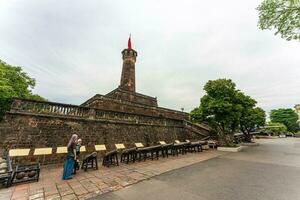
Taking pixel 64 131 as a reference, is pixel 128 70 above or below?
above

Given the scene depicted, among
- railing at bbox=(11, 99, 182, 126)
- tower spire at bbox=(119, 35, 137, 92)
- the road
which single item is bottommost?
the road

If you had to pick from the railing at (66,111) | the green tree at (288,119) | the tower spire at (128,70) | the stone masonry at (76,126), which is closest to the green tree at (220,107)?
the stone masonry at (76,126)

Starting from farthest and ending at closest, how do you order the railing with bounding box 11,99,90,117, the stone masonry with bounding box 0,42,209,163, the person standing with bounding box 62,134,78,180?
the railing with bounding box 11,99,90,117, the stone masonry with bounding box 0,42,209,163, the person standing with bounding box 62,134,78,180

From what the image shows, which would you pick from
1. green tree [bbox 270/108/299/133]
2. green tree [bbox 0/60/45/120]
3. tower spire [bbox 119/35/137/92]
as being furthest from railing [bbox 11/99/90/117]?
green tree [bbox 270/108/299/133]

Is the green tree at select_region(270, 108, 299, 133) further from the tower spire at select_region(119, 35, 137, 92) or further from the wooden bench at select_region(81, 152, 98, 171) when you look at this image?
the wooden bench at select_region(81, 152, 98, 171)

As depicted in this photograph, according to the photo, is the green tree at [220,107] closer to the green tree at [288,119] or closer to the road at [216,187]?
the road at [216,187]

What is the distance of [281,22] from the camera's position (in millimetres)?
6715

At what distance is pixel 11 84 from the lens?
15172 mm

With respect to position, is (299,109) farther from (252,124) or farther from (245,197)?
(245,197)

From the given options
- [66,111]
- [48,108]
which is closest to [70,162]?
[66,111]

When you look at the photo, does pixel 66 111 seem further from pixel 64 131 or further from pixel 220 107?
pixel 220 107

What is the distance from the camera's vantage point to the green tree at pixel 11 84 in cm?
1311

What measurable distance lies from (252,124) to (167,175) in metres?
21.6

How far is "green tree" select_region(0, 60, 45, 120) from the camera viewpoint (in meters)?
13.1
